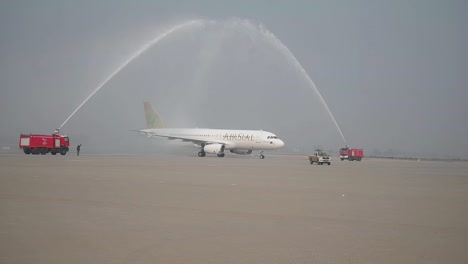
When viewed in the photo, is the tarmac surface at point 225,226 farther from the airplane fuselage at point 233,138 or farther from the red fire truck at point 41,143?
the airplane fuselage at point 233,138

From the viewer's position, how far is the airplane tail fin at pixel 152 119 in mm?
90750

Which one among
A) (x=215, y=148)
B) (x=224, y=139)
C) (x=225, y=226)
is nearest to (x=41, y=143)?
(x=215, y=148)

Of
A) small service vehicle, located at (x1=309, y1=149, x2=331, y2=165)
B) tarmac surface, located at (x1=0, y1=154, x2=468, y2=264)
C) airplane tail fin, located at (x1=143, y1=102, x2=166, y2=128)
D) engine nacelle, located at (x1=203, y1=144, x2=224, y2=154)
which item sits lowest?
tarmac surface, located at (x1=0, y1=154, x2=468, y2=264)

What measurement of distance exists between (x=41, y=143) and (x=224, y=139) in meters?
25.6

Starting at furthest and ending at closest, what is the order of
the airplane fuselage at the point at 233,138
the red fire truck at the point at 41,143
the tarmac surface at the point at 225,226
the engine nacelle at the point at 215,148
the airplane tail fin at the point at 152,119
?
the airplane tail fin at the point at 152,119 < the engine nacelle at the point at 215,148 < the airplane fuselage at the point at 233,138 < the red fire truck at the point at 41,143 < the tarmac surface at the point at 225,226

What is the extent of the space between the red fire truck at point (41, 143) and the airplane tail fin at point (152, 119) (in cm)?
2181

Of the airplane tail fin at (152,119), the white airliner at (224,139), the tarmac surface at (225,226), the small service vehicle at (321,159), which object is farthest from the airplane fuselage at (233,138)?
the tarmac surface at (225,226)

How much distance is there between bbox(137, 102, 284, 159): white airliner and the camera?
2918 inches

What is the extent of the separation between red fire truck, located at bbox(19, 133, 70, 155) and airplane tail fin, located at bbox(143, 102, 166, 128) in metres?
21.8

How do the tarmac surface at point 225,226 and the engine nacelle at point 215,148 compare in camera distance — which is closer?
the tarmac surface at point 225,226

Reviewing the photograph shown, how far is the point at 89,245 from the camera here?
987 cm

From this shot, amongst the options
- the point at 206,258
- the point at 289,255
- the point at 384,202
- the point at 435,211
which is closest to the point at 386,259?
the point at 289,255

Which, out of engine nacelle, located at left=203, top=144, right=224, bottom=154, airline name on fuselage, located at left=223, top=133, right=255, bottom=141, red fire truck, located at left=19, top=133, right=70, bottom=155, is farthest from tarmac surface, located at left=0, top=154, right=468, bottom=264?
engine nacelle, located at left=203, top=144, right=224, bottom=154

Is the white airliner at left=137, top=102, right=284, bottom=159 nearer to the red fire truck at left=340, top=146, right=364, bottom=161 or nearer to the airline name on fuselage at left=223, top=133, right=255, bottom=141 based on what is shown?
the airline name on fuselage at left=223, top=133, right=255, bottom=141
